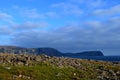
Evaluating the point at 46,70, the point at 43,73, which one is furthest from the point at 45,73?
the point at 46,70

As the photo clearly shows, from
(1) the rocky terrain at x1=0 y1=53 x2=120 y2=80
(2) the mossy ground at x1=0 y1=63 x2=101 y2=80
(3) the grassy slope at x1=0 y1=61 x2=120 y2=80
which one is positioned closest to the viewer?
(3) the grassy slope at x1=0 y1=61 x2=120 y2=80

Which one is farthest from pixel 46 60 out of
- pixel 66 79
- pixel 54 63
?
pixel 66 79

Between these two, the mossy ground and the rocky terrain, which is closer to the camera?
the mossy ground

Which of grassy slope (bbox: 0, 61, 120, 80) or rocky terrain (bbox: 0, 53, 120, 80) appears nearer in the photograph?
grassy slope (bbox: 0, 61, 120, 80)

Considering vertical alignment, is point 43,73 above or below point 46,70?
below

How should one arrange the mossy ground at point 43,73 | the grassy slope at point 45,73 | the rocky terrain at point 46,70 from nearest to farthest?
1. the grassy slope at point 45,73
2. the mossy ground at point 43,73
3. the rocky terrain at point 46,70

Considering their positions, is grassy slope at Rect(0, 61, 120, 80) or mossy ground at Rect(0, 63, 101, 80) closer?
grassy slope at Rect(0, 61, 120, 80)

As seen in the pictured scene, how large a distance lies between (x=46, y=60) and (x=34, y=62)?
13.4ft

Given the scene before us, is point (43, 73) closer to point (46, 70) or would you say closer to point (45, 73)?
point (45, 73)

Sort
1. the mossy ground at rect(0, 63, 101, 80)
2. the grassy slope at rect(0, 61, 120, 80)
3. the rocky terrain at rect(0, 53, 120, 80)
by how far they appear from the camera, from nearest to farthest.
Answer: the grassy slope at rect(0, 61, 120, 80) → the mossy ground at rect(0, 63, 101, 80) → the rocky terrain at rect(0, 53, 120, 80)

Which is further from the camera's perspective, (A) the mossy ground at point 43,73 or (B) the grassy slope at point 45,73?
(A) the mossy ground at point 43,73

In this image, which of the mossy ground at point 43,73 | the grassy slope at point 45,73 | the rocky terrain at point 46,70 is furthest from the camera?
the rocky terrain at point 46,70

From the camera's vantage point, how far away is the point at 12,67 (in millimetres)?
49219

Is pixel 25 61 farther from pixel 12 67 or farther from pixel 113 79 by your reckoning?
pixel 113 79
